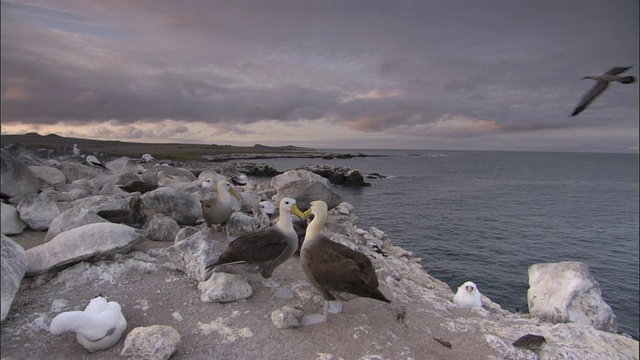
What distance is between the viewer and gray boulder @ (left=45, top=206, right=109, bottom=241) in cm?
A: 802

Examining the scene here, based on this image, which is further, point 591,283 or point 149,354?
point 591,283

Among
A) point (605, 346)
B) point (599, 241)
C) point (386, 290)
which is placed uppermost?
point (386, 290)

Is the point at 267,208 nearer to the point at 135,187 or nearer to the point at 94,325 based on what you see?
the point at 135,187

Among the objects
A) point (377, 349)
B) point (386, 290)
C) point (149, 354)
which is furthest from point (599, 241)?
point (149, 354)

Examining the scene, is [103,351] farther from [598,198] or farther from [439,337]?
[598,198]

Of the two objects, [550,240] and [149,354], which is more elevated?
[149,354]

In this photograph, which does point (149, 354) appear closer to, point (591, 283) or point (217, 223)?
point (217, 223)

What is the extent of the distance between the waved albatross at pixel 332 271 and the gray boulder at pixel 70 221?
5501 mm

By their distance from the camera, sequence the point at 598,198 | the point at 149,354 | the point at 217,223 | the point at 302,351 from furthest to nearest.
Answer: the point at 598,198
the point at 217,223
the point at 302,351
the point at 149,354

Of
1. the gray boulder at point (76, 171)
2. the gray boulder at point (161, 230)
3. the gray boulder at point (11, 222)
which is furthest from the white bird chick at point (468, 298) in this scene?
the gray boulder at point (76, 171)

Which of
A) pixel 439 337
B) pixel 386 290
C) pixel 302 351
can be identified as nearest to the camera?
pixel 302 351

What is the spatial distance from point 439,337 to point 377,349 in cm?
148

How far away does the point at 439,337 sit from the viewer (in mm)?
6234

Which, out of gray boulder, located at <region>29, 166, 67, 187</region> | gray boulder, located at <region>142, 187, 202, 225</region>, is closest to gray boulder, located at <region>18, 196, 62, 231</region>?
gray boulder, located at <region>142, 187, 202, 225</region>
